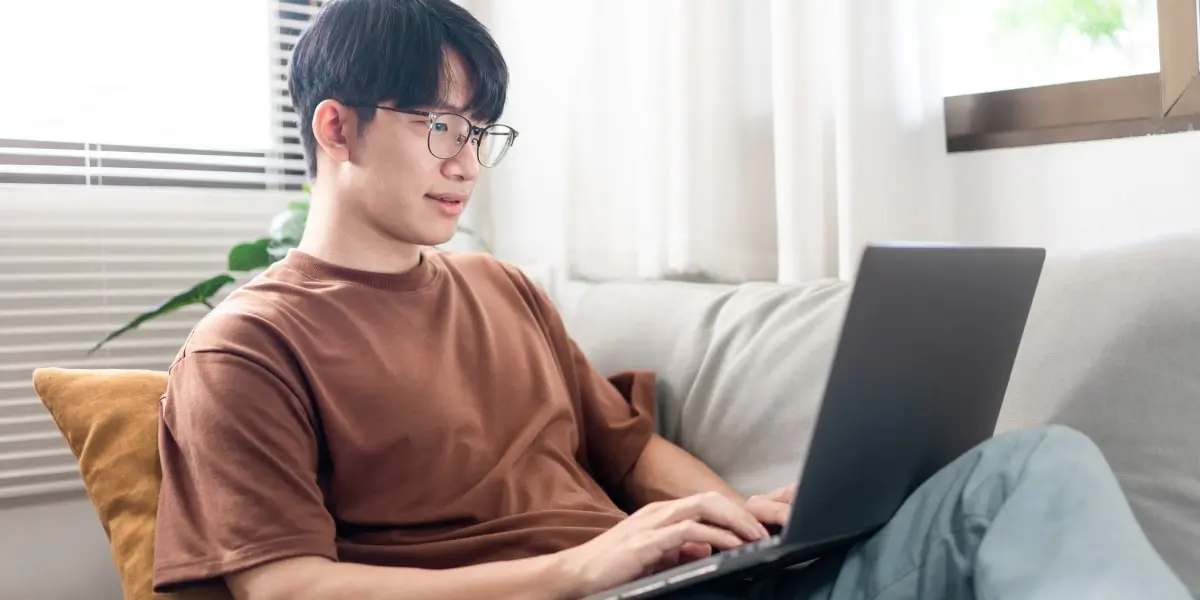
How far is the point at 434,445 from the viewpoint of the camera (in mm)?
1164

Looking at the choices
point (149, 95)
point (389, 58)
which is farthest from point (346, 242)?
point (149, 95)

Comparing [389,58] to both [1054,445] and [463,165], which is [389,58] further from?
[1054,445]

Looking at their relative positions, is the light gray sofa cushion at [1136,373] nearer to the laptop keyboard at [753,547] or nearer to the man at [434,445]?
the man at [434,445]

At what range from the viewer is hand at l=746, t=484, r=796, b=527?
3.51ft

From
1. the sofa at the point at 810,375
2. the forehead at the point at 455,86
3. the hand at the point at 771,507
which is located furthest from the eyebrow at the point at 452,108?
the hand at the point at 771,507

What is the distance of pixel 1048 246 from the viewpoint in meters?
1.46

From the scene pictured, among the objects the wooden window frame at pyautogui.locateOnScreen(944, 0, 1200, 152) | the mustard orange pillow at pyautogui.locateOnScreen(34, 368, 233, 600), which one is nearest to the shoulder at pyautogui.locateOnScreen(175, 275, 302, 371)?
the mustard orange pillow at pyautogui.locateOnScreen(34, 368, 233, 600)

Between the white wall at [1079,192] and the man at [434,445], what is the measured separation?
544 mm

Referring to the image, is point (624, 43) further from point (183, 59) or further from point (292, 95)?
point (183, 59)

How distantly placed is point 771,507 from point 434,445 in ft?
1.16

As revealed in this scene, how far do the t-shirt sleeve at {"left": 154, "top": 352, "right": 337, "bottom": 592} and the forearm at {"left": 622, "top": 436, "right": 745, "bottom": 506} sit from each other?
43cm

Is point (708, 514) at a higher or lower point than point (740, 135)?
lower

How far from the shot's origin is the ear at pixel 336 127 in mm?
1212

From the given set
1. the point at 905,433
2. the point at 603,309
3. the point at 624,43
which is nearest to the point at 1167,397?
the point at 905,433
